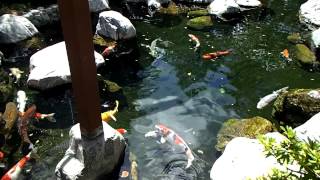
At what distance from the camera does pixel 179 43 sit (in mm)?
12328

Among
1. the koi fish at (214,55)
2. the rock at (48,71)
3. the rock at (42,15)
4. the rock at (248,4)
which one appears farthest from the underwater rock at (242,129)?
the rock at (42,15)

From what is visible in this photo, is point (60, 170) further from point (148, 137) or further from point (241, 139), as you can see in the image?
point (241, 139)

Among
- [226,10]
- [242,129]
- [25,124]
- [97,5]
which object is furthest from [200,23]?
[25,124]

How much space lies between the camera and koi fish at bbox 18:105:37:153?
25.8 feet

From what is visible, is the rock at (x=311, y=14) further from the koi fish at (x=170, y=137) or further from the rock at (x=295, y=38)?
the koi fish at (x=170, y=137)

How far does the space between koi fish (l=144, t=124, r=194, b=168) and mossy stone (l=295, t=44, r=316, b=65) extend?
16.2ft

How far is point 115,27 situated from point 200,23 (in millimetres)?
3268

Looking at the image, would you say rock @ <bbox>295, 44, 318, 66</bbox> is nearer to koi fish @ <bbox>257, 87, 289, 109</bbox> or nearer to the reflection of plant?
koi fish @ <bbox>257, 87, 289, 109</bbox>

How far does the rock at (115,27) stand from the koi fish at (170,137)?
432cm

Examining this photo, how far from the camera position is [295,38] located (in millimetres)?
12320

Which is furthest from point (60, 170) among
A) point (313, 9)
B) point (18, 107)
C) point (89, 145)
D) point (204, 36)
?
point (313, 9)

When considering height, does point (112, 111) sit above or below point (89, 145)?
below

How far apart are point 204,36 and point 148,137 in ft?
18.4

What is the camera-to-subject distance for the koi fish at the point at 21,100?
8.95 metres
